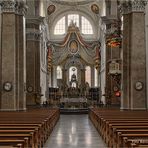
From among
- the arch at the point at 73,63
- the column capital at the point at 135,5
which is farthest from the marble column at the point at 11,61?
the arch at the point at 73,63

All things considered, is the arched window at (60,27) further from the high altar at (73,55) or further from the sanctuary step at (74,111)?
the sanctuary step at (74,111)

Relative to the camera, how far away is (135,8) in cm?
2094

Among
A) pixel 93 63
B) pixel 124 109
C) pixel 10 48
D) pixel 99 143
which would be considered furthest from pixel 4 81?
pixel 93 63

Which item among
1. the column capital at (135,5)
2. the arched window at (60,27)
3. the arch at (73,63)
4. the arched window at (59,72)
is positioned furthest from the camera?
the arched window at (60,27)

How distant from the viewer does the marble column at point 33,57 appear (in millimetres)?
31562

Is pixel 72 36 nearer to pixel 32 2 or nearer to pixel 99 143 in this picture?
pixel 32 2

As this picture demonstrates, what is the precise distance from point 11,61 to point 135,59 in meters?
6.08

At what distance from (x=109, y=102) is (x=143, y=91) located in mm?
11651

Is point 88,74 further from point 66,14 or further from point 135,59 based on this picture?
point 135,59

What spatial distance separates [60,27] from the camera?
49188 millimetres

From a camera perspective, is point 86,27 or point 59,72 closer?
point 59,72

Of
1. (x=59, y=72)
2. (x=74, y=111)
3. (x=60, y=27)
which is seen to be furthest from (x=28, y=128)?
(x=60, y=27)

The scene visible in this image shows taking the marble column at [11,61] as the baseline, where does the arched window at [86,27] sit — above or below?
above

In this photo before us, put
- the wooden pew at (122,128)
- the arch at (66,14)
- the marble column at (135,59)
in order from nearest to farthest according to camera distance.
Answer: the wooden pew at (122,128) → the marble column at (135,59) → the arch at (66,14)
